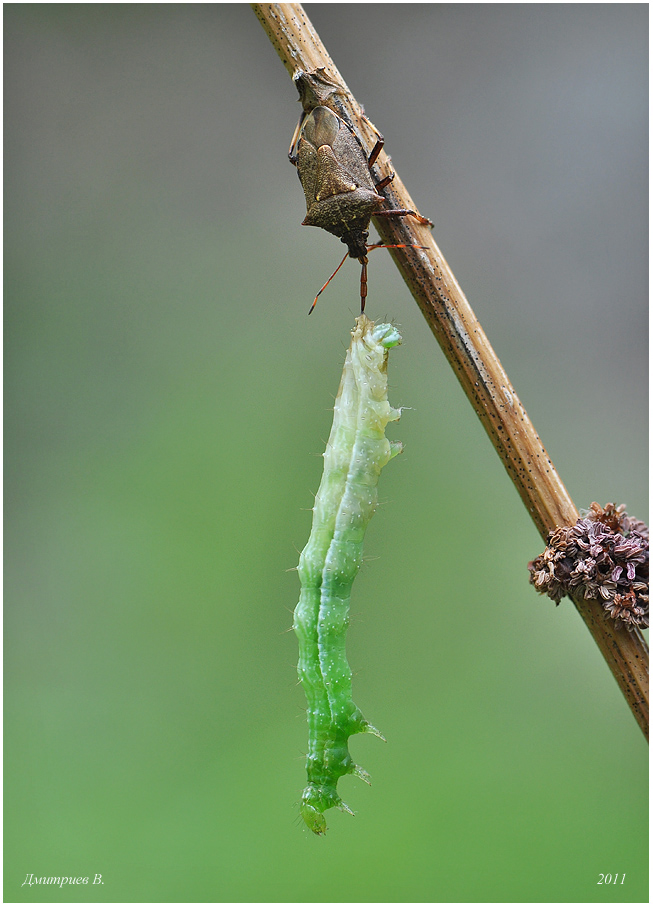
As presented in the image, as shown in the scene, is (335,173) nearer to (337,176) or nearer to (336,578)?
(337,176)

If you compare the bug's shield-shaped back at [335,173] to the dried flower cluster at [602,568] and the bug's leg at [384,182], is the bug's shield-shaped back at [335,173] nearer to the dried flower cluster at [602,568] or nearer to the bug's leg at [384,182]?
the bug's leg at [384,182]

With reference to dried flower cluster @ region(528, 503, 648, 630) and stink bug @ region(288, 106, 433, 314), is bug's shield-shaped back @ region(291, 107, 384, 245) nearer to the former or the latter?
stink bug @ region(288, 106, 433, 314)

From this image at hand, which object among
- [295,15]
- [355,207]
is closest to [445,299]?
[355,207]

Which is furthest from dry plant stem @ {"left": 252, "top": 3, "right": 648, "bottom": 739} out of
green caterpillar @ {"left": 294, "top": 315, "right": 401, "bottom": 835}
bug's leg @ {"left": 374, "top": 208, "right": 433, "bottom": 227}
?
green caterpillar @ {"left": 294, "top": 315, "right": 401, "bottom": 835}

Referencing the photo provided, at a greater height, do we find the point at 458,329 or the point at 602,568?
the point at 458,329

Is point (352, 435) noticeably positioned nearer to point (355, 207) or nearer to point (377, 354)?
point (377, 354)

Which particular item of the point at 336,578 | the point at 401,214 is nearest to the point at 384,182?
the point at 401,214
